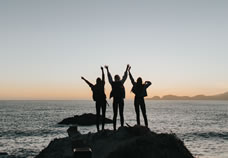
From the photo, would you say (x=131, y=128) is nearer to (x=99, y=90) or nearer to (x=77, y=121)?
(x=99, y=90)

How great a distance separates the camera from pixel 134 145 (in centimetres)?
1195

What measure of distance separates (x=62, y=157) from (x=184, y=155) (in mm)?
5700

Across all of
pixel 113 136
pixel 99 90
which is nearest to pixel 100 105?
pixel 99 90

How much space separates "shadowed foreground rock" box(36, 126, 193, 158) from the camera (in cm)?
1178

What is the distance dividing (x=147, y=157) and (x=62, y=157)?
4.37 m

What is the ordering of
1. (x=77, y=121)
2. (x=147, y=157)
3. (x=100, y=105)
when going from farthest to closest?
(x=77, y=121), (x=100, y=105), (x=147, y=157)

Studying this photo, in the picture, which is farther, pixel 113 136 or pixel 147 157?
pixel 113 136

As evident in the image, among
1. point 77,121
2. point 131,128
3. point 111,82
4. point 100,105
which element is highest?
point 111,82

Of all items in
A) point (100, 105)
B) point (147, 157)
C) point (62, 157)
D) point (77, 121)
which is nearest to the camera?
point (147, 157)

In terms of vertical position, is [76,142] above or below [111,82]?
below

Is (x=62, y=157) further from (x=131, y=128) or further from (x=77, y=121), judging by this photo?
(x=77, y=121)

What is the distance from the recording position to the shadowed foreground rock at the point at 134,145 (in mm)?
11781

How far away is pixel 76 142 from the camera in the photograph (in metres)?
12.2

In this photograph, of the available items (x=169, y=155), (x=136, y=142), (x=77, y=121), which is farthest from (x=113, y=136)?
(x=77, y=121)
